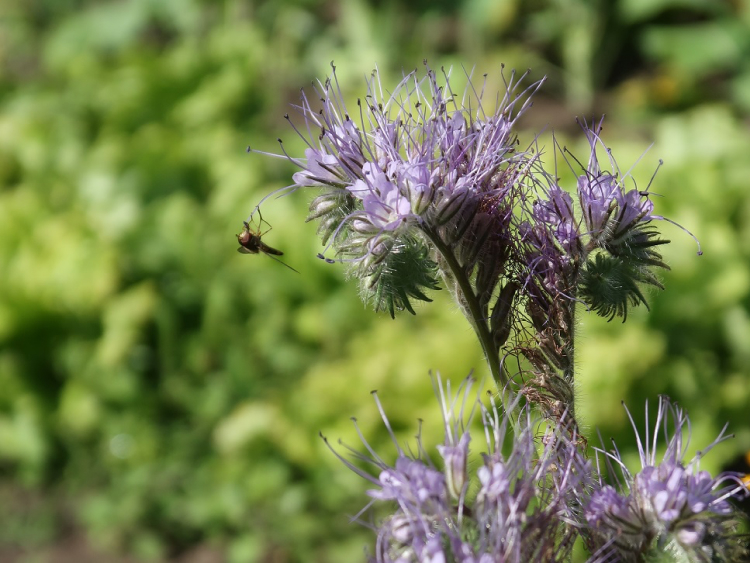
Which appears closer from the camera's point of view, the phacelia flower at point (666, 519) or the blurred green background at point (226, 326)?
the phacelia flower at point (666, 519)

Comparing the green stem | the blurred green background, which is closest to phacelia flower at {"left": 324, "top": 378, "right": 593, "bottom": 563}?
the green stem

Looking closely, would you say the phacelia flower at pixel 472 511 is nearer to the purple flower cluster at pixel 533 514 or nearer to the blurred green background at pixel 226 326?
the purple flower cluster at pixel 533 514

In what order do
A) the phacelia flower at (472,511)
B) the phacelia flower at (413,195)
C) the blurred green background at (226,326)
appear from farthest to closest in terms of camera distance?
the blurred green background at (226,326) → the phacelia flower at (413,195) → the phacelia flower at (472,511)

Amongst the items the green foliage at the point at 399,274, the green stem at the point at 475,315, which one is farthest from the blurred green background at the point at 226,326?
the green foliage at the point at 399,274

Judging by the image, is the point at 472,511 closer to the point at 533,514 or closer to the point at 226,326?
the point at 533,514

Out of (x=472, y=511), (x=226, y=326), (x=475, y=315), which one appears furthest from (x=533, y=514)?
(x=226, y=326)

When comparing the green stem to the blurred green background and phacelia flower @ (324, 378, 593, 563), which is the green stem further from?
the blurred green background
